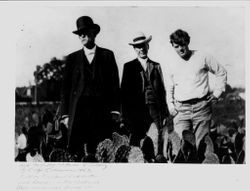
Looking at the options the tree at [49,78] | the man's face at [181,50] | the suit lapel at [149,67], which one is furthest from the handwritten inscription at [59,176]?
the man's face at [181,50]

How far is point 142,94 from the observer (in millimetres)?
2777

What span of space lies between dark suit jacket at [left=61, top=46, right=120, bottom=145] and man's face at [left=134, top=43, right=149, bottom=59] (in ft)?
0.61

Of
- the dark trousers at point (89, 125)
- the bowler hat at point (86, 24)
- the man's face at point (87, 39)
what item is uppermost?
the bowler hat at point (86, 24)

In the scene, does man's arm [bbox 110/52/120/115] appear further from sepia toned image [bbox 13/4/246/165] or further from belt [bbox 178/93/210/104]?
belt [bbox 178/93/210/104]

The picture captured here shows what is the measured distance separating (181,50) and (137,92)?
0.45 meters

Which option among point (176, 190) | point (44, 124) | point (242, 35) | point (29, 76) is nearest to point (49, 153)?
point (44, 124)

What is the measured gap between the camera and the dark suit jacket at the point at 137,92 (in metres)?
2.77

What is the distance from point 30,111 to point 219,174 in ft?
4.78

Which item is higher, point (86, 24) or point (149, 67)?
point (86, 24)

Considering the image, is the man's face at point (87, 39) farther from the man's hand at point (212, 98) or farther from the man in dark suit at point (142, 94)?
the man's hand at point (212, 98)

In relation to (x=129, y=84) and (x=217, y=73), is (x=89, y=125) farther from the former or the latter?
(x=217, y=73)

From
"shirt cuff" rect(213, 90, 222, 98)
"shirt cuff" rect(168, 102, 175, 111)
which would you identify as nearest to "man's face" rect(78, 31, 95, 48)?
"shirt cuff" rect(168, 102, 175, 111)

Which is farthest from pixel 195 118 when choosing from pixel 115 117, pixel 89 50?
pixel 89 50

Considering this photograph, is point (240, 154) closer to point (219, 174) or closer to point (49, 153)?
point (219, 174)
